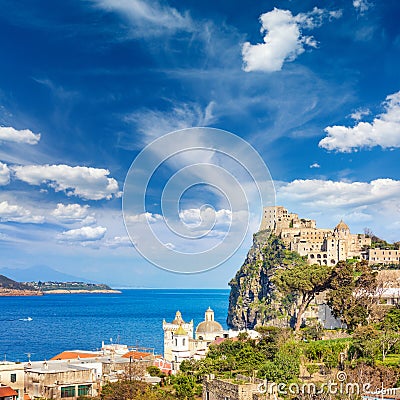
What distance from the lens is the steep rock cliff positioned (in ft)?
238

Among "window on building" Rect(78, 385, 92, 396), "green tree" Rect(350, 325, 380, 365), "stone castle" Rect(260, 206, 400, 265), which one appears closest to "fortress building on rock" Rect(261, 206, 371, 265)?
"stone castle" Rect(260, 206, 400, 265)

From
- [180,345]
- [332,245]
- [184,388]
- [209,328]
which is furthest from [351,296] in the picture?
[332,245]

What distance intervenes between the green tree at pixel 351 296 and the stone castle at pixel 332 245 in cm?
3552

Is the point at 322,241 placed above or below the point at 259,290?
above

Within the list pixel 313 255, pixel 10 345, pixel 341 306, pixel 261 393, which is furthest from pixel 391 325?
pixel 10 345

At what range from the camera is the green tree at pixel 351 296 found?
108ft

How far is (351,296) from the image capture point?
33750mm

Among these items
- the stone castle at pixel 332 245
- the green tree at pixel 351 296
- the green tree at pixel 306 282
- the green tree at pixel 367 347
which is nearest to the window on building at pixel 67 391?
the green tree at pixel 306 282

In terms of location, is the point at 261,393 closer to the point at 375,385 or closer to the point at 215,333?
the point at 375,385

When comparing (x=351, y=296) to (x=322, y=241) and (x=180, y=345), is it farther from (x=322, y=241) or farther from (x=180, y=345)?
(x=322, y=241)

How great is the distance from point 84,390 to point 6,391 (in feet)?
13.7
